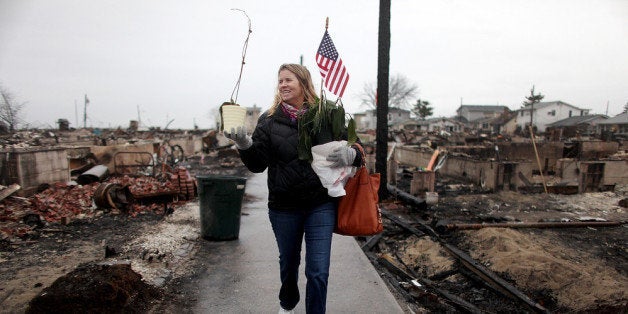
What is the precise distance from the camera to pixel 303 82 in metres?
2.66

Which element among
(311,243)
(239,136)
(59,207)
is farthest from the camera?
(59,207)

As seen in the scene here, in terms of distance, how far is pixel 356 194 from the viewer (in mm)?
2572

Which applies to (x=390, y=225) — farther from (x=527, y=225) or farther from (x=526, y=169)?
(x=526, y=169)

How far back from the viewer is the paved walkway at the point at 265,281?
3.48 metres

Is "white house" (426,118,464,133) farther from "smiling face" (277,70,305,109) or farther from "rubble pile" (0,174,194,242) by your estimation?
"smiling face" (277,70,305,109)

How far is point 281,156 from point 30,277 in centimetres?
361

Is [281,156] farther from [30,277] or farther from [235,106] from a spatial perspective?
[30,277]

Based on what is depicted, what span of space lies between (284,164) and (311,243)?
574 millimetres

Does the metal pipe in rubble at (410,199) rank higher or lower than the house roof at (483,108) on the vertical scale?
lower

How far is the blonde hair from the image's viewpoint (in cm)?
262

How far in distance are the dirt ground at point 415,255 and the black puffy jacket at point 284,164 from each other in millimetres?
1711

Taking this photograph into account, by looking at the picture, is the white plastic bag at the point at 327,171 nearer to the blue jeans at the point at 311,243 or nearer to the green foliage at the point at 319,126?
the green foliage at the point at 319,126

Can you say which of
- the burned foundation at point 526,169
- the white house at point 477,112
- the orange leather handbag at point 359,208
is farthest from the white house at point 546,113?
the orange leather handbag at point 359,208

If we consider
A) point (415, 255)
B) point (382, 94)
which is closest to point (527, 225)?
point (415, 255)
